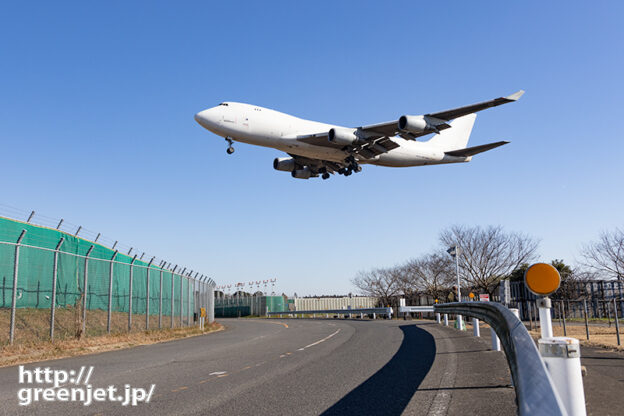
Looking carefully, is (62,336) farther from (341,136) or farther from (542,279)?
(542,279)

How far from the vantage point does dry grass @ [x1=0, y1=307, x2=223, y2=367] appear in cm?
1163

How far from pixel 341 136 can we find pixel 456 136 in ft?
52.2

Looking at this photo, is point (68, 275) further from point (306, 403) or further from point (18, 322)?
point (306, 403)

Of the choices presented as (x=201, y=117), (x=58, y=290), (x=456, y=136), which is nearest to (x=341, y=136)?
(x=201, y=117)

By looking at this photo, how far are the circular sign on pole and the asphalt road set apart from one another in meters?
2.07

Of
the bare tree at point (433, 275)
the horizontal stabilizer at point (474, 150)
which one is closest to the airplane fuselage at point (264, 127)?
the horizontal stabilizer at point (474, 150)

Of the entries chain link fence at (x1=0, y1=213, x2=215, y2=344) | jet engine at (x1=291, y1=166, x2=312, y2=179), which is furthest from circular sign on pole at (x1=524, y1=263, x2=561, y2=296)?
jet engine at (x1=291, y1=166, x2=312, y2=179)

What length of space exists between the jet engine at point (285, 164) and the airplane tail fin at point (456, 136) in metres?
10.1

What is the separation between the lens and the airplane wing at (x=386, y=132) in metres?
20.4

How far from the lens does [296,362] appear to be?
940 centimetres

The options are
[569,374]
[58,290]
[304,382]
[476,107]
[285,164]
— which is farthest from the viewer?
[285,164]

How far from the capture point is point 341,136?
2147cm

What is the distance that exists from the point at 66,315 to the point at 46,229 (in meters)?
7.41

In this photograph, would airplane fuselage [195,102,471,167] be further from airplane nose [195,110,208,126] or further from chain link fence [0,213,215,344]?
chain link fence [0,213,215,344]
